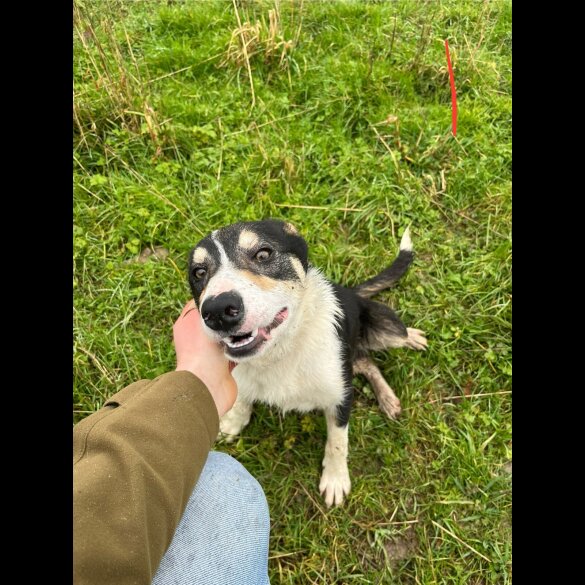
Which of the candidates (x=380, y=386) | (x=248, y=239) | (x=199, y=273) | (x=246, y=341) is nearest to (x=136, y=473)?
(x=246, y=341)

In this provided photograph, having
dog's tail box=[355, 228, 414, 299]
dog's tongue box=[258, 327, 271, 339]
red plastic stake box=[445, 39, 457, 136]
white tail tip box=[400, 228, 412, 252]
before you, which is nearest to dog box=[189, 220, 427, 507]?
dog's tongue box=[258, 327, 271, 339]

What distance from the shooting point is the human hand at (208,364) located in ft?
7.97

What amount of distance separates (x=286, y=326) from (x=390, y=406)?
1.28m

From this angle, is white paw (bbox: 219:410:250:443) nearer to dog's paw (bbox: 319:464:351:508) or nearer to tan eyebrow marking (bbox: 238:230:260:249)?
dog's paw (bbox: 319:464:351:508)

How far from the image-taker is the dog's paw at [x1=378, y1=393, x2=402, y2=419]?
10.9 feet

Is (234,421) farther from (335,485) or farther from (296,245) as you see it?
(296,245)

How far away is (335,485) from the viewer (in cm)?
306

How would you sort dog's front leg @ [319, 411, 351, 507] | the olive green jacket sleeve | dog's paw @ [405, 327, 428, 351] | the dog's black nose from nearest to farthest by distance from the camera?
the olive green jacket sleeve < the dog's black nose < dog's front leg @ [319, 411, 351, 507] < dog's paw @ [405, 327, 428, 351]

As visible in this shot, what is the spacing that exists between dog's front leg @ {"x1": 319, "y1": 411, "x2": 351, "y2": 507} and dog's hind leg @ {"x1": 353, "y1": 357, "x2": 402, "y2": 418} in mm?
441

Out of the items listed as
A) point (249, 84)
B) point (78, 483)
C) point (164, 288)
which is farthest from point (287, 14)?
point (78, 483)

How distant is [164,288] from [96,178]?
1350 millimetres

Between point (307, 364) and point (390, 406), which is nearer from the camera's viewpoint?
point (307, 364)

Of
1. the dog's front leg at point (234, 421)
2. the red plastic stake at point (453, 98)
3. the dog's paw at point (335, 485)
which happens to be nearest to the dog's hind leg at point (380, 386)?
the dog's paw at point (335, 485)

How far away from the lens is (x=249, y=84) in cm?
460
